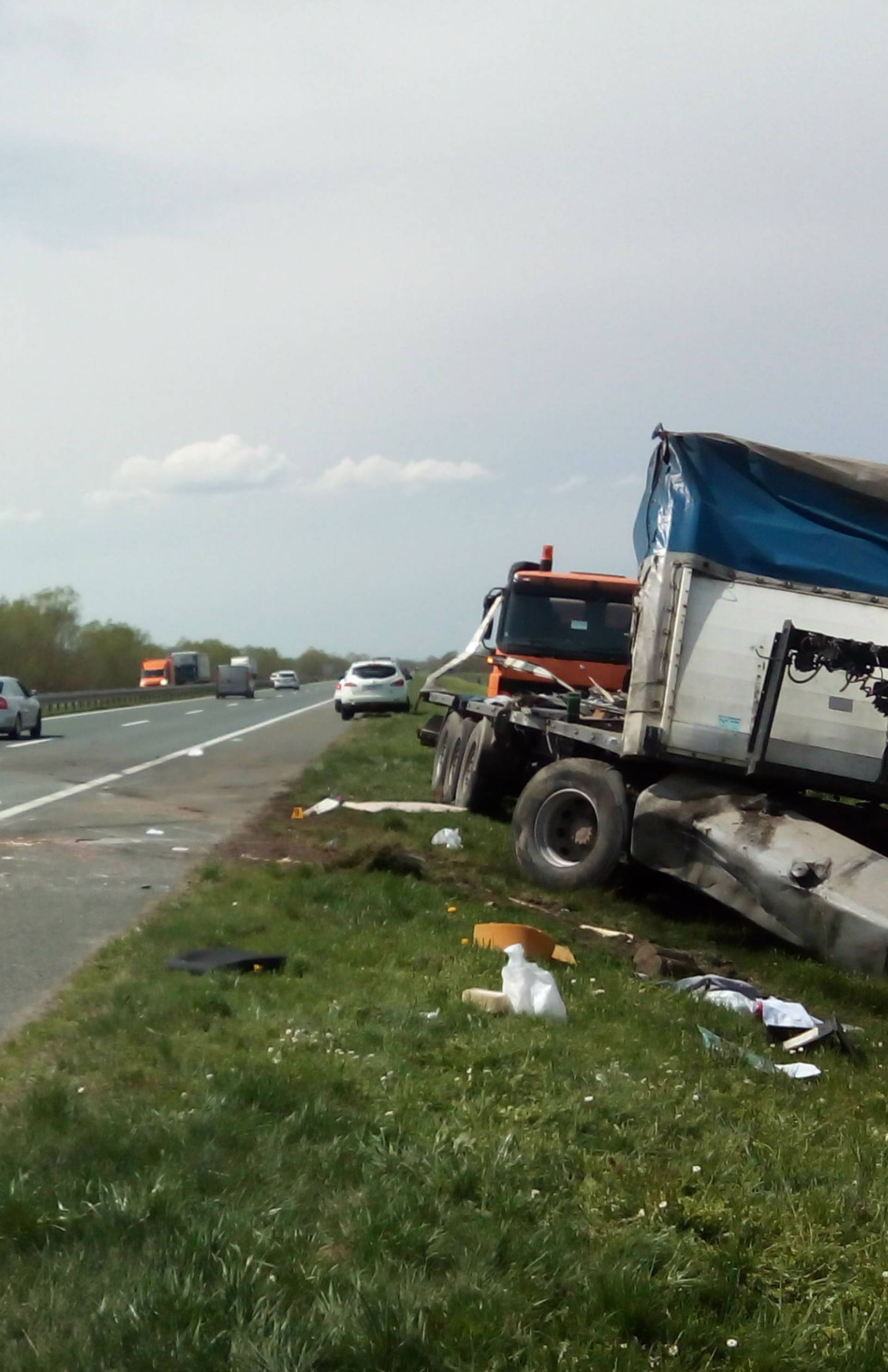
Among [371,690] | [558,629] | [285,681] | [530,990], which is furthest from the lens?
[285,681]

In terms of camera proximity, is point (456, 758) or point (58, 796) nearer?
point (456, 758)

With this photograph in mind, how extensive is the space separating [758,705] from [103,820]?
846cm

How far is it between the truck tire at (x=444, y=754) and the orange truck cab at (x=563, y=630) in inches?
41.0

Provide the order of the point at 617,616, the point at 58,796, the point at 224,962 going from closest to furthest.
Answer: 1. the point at 224,962
2. the point at 617,616
3. the point at 58,796

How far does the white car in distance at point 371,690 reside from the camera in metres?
43.2

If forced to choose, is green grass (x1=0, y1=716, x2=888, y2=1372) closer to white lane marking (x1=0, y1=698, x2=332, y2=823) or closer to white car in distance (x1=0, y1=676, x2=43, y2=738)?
white lane marking (x1=0, y1=698, x2=332, y2=823)

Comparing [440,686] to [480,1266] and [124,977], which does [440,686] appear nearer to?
[124,977]

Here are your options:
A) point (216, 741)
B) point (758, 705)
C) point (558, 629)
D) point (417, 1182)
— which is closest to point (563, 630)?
point (558, 629)

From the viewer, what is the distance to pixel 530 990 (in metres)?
7.02

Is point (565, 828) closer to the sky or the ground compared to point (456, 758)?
closer to the ground

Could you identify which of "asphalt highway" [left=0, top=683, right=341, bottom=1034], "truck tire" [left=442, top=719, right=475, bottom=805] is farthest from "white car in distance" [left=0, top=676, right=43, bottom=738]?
"truck tire" [left=442, top=719, right=475, bottom=805]

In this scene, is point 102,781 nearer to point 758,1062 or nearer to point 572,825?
point 572,825

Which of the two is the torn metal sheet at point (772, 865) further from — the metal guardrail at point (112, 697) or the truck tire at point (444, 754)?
the metal guardrail at point (112, 697)

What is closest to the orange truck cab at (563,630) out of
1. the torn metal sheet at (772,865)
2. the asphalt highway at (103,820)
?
the asphalt highway at (103,820)
